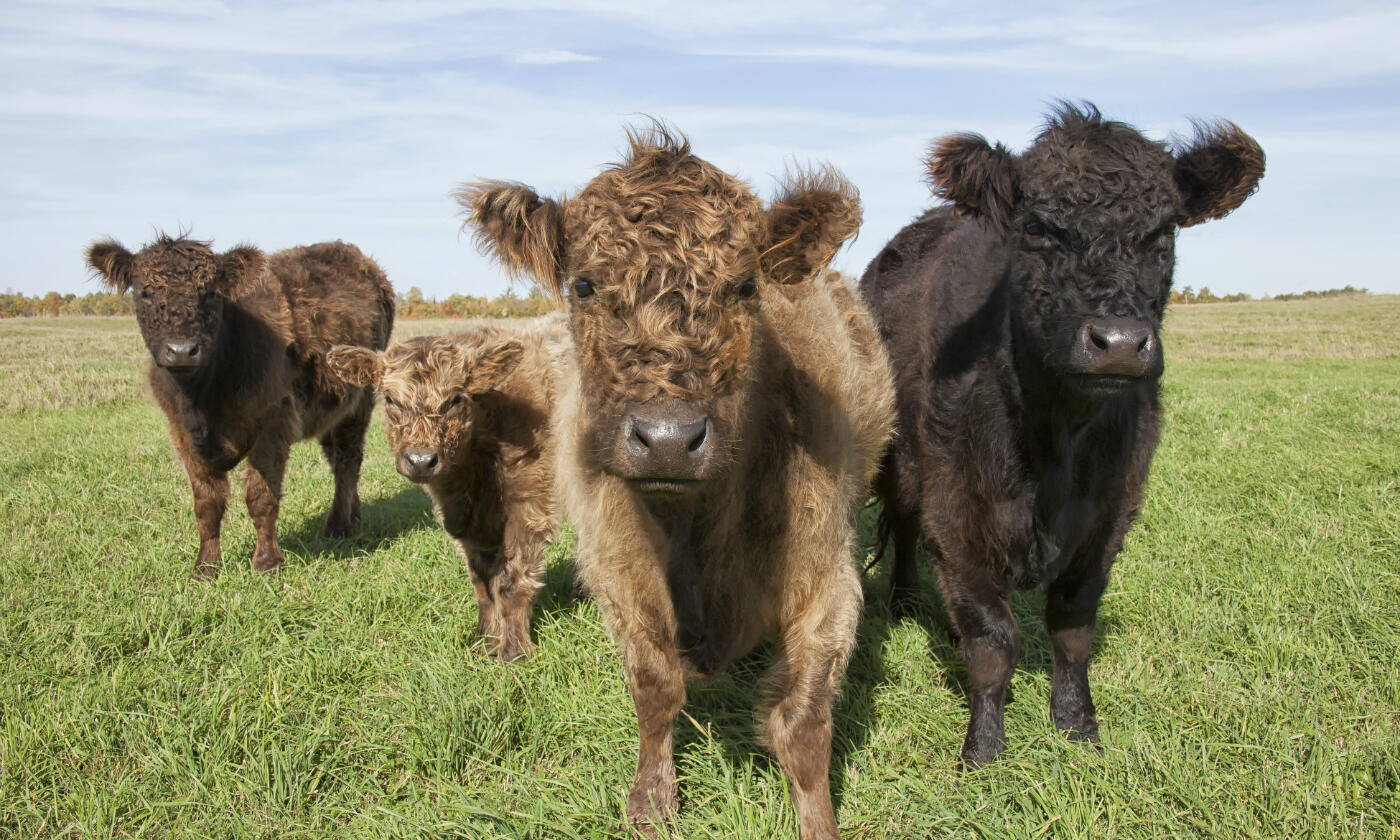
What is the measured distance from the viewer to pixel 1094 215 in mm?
3422

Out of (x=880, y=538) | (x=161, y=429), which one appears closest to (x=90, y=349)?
(x=161, y=429)

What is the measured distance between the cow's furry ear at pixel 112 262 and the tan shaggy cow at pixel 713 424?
210 inches

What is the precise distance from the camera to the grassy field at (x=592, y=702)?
3.25 meters

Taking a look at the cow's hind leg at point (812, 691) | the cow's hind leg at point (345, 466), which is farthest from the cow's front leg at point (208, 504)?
the cow's hind leg at point (812, 691)

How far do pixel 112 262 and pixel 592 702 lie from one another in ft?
18.6

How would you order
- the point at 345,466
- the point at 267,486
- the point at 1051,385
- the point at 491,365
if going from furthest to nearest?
the point at 345,466 → the point at 267,486 → the point at 491,365 → the point at 1051,385

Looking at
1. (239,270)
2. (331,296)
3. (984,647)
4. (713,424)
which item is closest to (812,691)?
(984,647)

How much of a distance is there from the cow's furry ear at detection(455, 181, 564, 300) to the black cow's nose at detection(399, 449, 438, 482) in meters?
2.08

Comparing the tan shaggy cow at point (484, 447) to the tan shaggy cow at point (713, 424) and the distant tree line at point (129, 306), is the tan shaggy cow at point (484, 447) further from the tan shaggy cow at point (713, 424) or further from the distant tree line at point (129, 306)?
the distant tree line at point (129, 306)

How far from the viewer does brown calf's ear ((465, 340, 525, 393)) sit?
17.5 feet

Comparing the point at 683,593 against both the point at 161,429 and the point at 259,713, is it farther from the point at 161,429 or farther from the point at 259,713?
the point at 161,429

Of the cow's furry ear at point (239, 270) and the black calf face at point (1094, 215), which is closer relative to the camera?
the black calf face at point (1094, 215)

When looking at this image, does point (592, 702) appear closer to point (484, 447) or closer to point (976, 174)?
point (484, 447)

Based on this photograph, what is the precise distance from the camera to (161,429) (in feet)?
39.4
